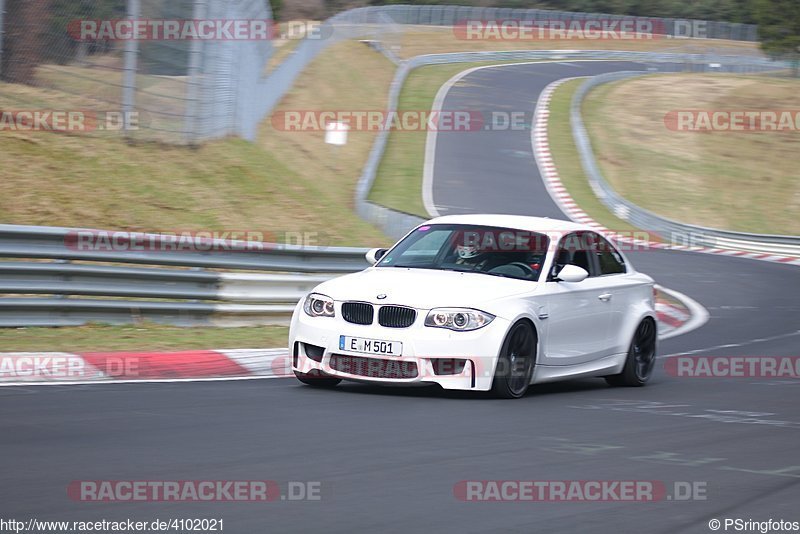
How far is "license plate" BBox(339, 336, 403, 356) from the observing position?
8992 mm

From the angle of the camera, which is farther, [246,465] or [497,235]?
[497,235]

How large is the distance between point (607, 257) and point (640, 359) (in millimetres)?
1036

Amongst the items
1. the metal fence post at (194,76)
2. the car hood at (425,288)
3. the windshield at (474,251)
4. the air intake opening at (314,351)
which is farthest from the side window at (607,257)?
the metal fence post at (194,76)

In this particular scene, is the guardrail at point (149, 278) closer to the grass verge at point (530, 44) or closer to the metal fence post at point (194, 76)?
the metal fence post at point (194, 76)

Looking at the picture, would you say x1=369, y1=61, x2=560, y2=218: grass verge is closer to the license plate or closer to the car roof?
the car roof

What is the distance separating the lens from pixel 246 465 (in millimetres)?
6320

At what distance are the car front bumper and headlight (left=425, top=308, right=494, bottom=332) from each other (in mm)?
44

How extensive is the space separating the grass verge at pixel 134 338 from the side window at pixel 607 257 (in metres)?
3.32

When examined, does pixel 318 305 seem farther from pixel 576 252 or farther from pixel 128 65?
pixel 128 65

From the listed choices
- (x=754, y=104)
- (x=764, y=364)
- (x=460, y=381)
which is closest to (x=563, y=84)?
(x=754, y=104)

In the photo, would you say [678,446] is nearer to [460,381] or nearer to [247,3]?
[460,381]

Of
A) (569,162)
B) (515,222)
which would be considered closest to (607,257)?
(515,222)

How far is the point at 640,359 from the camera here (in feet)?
37.4

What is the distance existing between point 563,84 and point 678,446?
1968 inches
